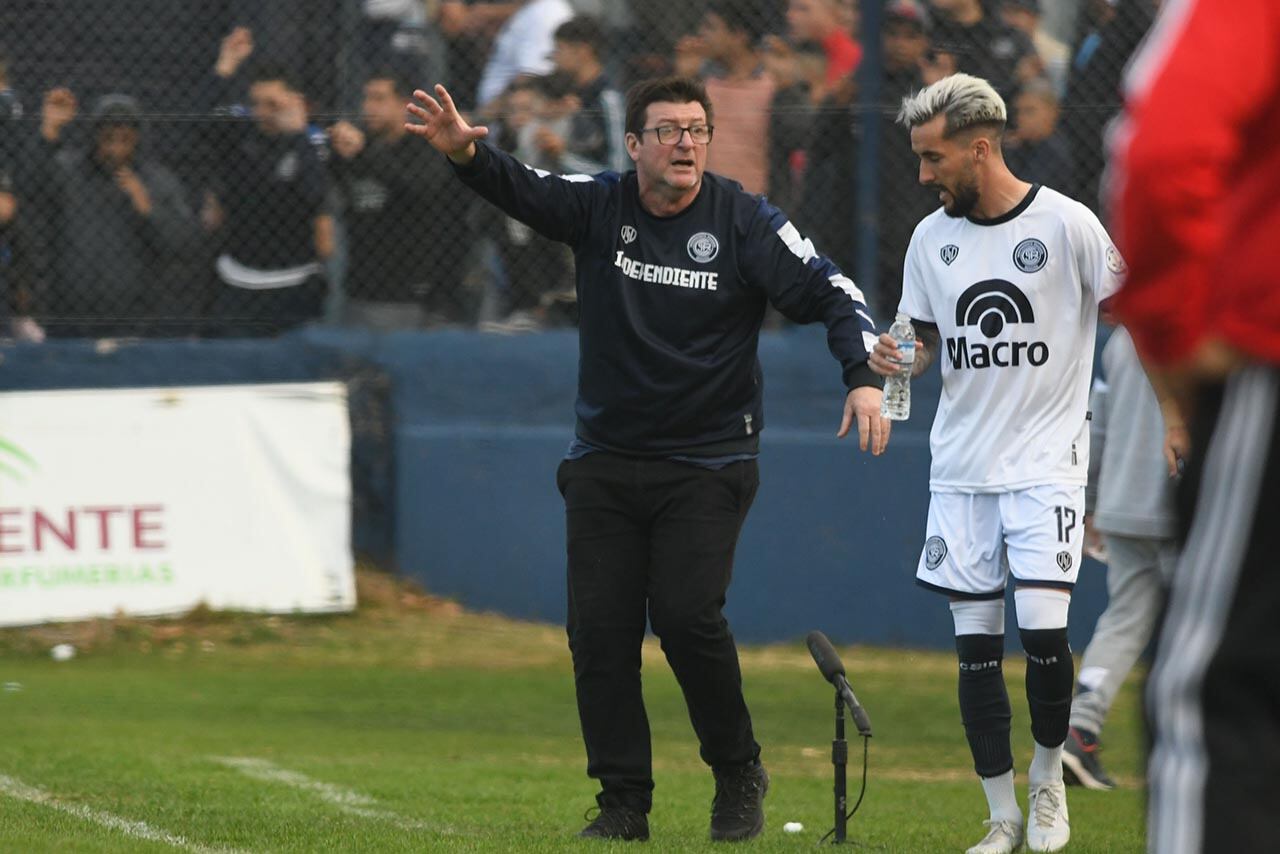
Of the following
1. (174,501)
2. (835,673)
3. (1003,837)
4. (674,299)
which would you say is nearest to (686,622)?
(835,673)

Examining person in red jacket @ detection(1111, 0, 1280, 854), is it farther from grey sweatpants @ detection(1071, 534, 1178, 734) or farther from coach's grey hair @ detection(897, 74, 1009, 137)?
grey sweatpants @ detection(1071, 534, 1178, 734)

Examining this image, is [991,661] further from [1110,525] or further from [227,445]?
[227,445]

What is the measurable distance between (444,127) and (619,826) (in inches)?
88.2

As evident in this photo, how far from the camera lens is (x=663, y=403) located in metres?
6.20

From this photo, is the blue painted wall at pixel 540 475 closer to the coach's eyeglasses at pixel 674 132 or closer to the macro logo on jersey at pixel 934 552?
the macro logo on jersey at pixel 934 552

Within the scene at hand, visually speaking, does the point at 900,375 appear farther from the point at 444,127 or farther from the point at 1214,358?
the point at 1214,358

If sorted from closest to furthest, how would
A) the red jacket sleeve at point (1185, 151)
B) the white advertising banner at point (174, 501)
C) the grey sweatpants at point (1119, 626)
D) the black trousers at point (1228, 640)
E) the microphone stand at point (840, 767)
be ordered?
1. the red jacket sleeve at point (1185, 151)
2. the black trousers at point (1228, 640)
3. the microphone stand at point (840, 767)
4. the grey sweatpants at point (1119, 626)
5. the white advertising banner at point (174, 501)

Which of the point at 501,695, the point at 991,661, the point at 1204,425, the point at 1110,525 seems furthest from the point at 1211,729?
the point at 501,695

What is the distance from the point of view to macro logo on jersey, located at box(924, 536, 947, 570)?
6297mm

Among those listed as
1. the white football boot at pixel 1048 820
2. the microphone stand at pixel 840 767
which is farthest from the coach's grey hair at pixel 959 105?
the white football boot at pixel 1048 820

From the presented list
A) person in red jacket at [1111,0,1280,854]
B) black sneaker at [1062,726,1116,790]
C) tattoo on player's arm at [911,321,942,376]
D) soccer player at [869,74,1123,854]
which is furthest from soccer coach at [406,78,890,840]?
person in red jacket at [1111,0,1280,854]

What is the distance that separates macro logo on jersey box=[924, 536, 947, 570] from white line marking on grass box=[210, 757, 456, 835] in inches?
69.0

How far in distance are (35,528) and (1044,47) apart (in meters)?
6.70

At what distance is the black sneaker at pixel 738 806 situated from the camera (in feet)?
20.5
